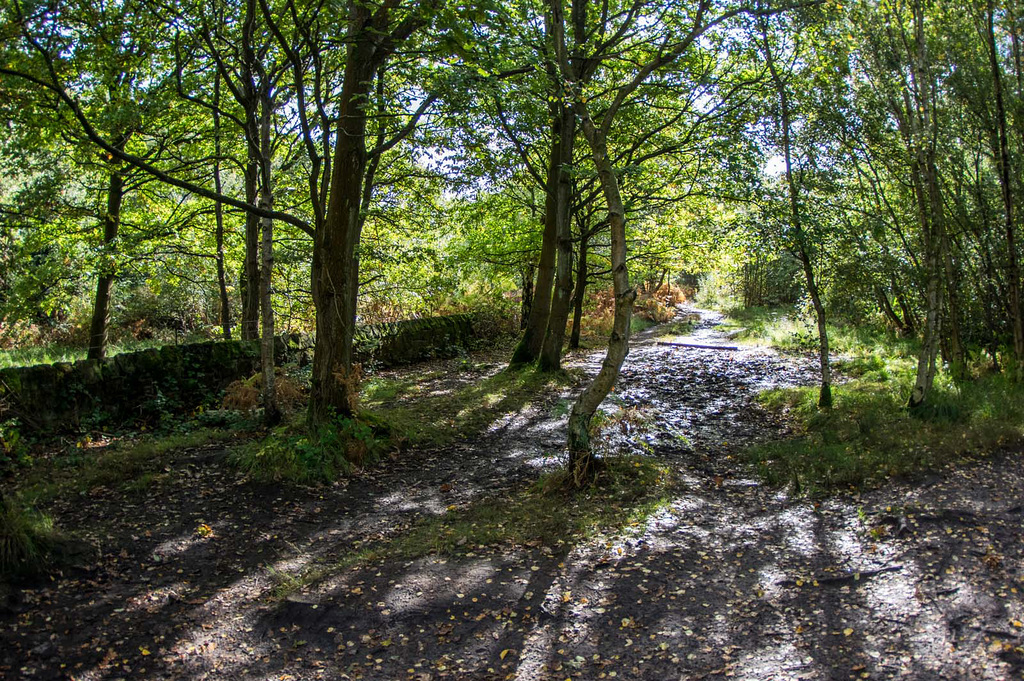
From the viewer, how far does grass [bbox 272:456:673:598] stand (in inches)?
215

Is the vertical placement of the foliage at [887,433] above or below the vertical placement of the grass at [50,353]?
below

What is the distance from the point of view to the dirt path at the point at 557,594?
12.7 feet

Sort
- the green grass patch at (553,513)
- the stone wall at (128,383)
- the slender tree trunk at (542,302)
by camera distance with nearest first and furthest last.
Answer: the green grass patch at (553,513) → the stone wall at (128,383) → the slender tree trunk at (542,302)

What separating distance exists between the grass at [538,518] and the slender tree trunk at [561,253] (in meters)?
5.75

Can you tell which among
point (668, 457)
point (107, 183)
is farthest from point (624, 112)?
point (107, 183)

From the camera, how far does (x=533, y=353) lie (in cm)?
1359

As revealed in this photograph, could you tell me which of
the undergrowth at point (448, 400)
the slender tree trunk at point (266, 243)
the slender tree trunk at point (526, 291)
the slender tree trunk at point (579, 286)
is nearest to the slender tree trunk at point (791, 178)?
the undergrowth at point (448, 400)

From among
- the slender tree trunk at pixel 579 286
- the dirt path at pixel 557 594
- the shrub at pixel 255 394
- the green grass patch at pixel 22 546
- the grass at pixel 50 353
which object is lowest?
the dirt path at pixel 557 594

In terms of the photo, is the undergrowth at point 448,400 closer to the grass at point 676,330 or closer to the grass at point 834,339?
the grass at point 834,339

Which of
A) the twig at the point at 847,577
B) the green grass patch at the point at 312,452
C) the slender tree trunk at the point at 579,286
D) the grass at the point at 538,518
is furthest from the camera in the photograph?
the slender tree trunk at the point at 579,286

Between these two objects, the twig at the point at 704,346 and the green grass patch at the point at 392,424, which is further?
the twig at the point at 704,346

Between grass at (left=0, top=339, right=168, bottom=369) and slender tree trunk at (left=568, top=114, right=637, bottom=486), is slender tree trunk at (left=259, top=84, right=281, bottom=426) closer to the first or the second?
slender tree trunk at (left=568, top=114, right=637, bottom=486)

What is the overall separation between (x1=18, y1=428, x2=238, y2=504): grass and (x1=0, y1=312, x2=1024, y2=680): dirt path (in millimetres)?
410

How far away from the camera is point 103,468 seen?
7.09 metres
